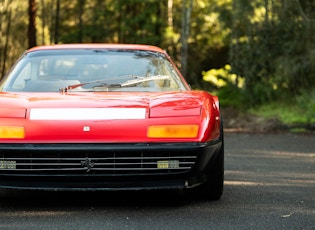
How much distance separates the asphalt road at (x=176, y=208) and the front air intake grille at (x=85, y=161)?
0.30 m

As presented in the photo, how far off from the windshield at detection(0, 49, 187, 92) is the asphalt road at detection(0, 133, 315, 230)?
0.89 m

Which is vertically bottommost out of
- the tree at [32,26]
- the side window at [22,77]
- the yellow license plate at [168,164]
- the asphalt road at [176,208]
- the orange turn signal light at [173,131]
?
the tree at [32,26]

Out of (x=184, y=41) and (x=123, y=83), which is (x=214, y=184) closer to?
(x=123, y=83)

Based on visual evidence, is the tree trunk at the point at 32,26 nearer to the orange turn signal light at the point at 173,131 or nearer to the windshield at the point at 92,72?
the windshield at the point at 92,72

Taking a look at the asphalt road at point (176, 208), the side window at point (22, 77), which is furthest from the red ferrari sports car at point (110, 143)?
the side window at point (22, 77)

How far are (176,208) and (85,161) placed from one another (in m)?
0.78

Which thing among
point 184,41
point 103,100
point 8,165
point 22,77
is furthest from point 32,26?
point 8,165

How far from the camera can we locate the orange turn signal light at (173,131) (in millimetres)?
4867

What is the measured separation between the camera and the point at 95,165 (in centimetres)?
486

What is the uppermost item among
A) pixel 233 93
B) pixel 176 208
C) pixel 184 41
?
pixel 176 208

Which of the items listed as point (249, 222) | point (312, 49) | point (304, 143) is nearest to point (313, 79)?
point (312, 49)

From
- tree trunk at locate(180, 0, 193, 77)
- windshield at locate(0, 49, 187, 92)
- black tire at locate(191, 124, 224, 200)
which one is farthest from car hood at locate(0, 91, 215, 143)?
tree trunk at locate(180, 0, 193, 77)

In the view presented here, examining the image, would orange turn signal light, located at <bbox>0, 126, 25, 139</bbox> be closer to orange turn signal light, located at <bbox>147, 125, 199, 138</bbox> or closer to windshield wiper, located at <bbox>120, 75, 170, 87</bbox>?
orange turn signal light, located at <bbox>147, 125, 199, 138</bbox>

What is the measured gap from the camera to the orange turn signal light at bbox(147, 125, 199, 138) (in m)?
4.87
